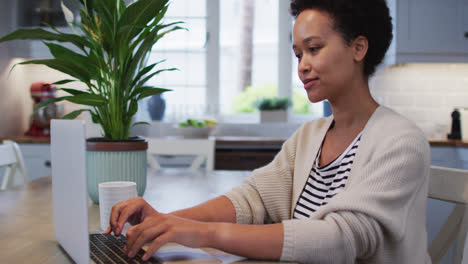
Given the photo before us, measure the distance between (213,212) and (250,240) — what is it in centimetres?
26

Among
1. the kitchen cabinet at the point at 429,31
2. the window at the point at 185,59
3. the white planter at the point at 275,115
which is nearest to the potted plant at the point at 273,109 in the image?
the white planter at the point at 275,115

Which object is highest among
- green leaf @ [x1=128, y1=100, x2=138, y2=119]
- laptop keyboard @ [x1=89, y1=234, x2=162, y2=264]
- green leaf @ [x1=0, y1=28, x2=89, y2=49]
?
green leaf @ [x1=0, y1=28, x2=89, y2=49]

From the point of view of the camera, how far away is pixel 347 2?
92 cm

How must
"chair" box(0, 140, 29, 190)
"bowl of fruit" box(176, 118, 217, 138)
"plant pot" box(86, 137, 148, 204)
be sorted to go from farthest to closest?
1. "bowl of fruit" box(176, 118, 217, 138)
2. "chair" box(0, 140, 29, 190)
3. "plant pot" box(86, 137, 148, 204)

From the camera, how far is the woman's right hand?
0.78 meters

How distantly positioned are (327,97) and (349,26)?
0.16m

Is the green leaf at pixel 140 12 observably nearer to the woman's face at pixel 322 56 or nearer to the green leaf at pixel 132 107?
the green leaf at pixel 132 107

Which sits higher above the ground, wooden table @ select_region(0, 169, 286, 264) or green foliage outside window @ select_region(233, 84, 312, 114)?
green foliage outside window @ select_region(233, 84, 312, 114)

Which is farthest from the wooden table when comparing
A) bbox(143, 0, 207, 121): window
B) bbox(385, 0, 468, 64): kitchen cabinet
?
bbox(385, 0, 468, 64): kitchen cabinet

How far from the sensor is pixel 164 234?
694mm

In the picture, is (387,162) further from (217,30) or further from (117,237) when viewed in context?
(217,30)

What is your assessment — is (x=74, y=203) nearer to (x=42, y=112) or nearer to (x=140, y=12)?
(x=140, y=12)

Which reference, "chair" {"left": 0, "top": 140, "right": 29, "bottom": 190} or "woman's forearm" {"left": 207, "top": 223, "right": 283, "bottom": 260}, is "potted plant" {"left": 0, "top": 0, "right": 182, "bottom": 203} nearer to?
"woman's forearm" {"left": 207, "top": 223, "right": 283, "bottom": 260}

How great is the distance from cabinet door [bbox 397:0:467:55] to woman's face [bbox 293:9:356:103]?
2.57 metres
